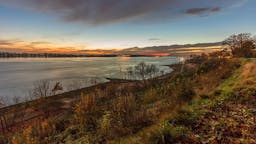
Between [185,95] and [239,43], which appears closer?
[185,95]

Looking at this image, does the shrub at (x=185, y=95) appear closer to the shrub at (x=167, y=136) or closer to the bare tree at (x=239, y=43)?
the shrub at (x=167, y=136)

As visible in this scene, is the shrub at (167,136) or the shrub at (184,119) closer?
the shrub at (167,136)

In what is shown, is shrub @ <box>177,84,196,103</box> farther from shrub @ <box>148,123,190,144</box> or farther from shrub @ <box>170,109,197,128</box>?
shrub @ <box>148,123,190,144</box>

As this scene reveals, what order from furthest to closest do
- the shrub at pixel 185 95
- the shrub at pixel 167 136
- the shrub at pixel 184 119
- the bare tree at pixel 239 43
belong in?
the bare tree at pixel 239 43 < the shrub at pixel 185 95 < the shrub at pixel 184 119 < the shrub at pixel 167 136

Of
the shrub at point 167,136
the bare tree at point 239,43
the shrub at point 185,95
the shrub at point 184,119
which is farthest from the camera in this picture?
the bare tree at point 239,43

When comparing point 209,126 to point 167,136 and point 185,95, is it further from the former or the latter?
point 185,95

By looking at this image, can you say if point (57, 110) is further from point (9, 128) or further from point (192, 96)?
point (192, 96)

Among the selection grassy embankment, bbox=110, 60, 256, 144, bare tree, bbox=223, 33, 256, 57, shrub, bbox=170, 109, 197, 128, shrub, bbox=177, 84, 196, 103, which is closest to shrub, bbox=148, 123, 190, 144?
grassy embankment, bbox=110, 60, 256, 144

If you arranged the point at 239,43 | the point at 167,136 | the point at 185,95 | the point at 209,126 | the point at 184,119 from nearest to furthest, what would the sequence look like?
1. the point at 167,136
2. the point at 209,126
3. the point at 184,119
4. the point at 185,95
5. the point at 239,43

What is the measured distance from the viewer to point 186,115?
7.06 meters

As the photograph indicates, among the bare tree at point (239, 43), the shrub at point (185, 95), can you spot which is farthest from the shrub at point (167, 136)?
the bare tree at point (239, 43)

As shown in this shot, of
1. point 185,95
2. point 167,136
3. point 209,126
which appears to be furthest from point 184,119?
point 185,95

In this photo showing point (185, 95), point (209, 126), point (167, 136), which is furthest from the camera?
point (185, 95)

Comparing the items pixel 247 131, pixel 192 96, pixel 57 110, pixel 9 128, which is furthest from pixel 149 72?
pixel 247 131
